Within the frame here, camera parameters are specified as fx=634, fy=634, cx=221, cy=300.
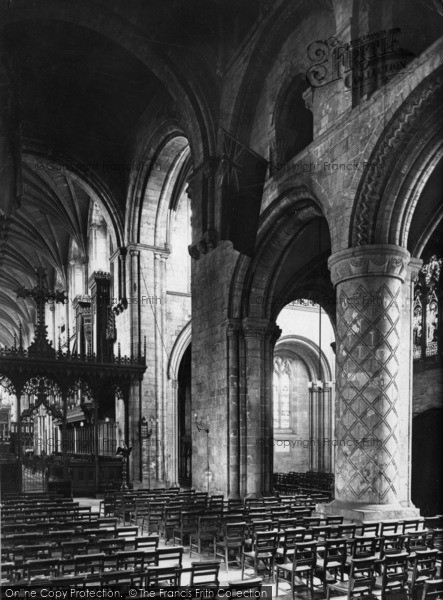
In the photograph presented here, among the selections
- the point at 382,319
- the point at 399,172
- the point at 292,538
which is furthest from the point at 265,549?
the point at 399,172

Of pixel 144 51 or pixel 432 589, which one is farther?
pixel 144 51

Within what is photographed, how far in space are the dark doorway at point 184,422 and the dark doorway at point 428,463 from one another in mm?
11886

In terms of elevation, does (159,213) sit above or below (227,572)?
above

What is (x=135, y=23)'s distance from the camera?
18.3 m

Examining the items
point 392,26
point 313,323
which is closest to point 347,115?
point 392,26

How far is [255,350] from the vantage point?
17.2m

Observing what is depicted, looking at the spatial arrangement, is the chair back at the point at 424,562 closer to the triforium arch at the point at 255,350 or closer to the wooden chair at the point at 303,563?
the wooden chair at the point at 303,563

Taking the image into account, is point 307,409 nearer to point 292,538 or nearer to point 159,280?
point 159,280

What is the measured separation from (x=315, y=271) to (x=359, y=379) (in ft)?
31.1

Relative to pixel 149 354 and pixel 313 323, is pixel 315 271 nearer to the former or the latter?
pixel 149 354

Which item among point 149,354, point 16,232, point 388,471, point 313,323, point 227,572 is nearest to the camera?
point 227,572

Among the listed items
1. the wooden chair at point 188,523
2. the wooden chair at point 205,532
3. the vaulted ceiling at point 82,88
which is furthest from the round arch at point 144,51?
the wooden chair at point 205,532

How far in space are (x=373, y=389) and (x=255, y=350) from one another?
21.2 ft

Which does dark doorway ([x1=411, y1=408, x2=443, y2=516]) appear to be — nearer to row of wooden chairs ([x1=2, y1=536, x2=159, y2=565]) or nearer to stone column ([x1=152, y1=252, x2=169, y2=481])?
stone column ([x1=152, y1=252, x2=169, y2=481])
